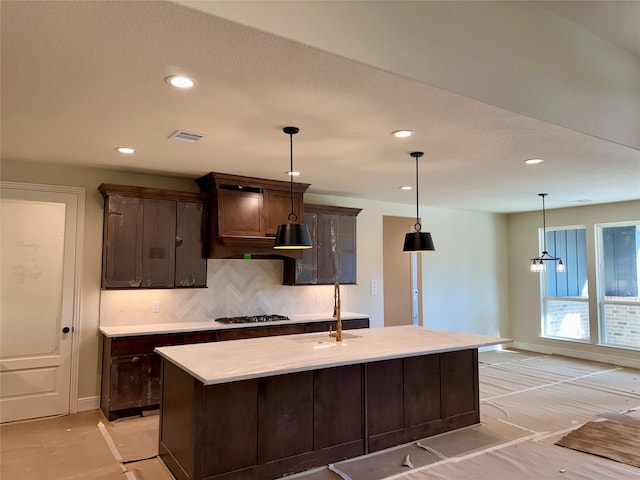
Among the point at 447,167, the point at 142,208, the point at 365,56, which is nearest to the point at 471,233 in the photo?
the point at 447,167

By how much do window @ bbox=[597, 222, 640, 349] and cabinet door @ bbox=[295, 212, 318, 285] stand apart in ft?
14.9

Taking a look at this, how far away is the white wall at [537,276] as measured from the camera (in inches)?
257

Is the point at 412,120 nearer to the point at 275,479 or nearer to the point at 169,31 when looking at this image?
the point at 169,31

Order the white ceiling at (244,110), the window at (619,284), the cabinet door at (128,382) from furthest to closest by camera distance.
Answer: the window at (619,284)
the cabinet door at (128,382)
the white ceiling at (244,110)

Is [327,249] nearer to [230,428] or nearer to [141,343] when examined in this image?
[141,343]

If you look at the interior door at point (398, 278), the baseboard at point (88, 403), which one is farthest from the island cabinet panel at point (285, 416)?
the interior door at point (398, 278)

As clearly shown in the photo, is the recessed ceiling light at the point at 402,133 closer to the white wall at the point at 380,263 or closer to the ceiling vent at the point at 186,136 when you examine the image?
the ceiling vent at the point at 186,136

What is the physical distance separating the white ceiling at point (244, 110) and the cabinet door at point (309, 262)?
621 millimetres

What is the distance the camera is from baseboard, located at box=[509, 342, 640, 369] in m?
6.30

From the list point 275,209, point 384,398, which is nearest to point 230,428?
point 384,398

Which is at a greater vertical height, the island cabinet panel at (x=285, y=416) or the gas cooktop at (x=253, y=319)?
the gas cooktop at (x=253, y=319)

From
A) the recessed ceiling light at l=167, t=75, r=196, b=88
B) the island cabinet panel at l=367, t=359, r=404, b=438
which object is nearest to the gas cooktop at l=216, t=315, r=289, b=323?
the island cabinet panel at l=367, t=359, r=404, b=438

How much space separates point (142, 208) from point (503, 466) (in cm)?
385

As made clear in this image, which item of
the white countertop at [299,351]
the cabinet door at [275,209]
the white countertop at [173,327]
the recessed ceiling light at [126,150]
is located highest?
the recessed ceiling light at [126,150]
